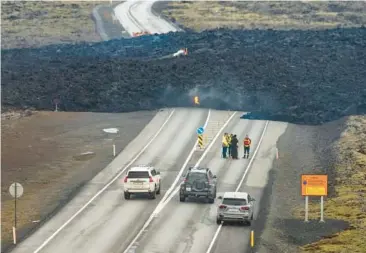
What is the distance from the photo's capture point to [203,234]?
4538cm

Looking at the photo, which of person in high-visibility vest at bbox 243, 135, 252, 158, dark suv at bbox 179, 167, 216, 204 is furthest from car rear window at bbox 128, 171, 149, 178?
person in high-visibility vest at bbox 243, 135, 252, 158

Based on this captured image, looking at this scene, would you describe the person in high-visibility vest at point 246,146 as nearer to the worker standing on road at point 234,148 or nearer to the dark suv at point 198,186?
the worker standing on road at point 234,148

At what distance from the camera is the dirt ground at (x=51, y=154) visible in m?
52.0

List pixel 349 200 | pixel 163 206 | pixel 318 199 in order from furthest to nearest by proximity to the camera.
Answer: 1. pixel 318 199
2. pixel 349 200
3. pixel 163 206

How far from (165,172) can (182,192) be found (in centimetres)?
984

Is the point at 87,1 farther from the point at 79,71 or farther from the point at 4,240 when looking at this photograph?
the point at 4,240

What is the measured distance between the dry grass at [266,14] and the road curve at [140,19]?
420 centimetres

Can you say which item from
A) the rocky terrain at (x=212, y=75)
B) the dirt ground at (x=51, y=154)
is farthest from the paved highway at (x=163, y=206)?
the rocky terrain at (x=212, y=75)

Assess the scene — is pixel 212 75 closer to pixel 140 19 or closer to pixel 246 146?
pixel 246 146

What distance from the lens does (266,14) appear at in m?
174

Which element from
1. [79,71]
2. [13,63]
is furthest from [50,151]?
[13,63]

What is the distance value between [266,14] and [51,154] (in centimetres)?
11150

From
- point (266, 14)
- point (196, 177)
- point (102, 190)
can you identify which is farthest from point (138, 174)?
point (266, 14)

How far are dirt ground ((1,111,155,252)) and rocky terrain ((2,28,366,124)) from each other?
6.59 m
